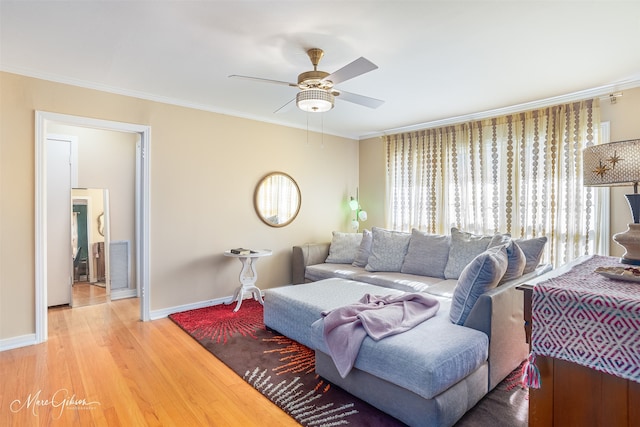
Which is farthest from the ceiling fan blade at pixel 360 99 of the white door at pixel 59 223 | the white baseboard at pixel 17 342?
the white door at pixel 59 223

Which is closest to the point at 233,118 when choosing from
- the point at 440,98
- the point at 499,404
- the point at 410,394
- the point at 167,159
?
the point at 167,159

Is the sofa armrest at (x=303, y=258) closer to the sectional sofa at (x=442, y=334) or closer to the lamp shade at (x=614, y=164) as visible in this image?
the sectional sofa at (x=442, y=334)

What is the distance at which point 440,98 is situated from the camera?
3693 millimetres

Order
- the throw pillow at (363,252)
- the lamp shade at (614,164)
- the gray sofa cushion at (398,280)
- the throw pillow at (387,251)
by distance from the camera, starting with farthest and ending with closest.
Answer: the throw pillow at (363,252) → the throw pillow at (387,251) → the gray sofa cushion at (398,280) → the lamp shade at (614,164)

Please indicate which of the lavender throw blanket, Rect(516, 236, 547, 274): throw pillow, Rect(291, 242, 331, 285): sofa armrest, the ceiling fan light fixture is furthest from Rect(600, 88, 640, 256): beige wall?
Rect(291, 242, 331, 285): sofa armrest

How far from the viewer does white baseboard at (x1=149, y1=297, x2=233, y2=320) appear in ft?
12.1

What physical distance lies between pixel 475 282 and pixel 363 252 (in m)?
2.33

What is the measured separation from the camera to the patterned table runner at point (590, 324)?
3.88 ft

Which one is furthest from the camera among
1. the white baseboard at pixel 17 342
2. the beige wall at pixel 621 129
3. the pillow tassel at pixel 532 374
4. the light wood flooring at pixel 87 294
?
the light wood flooring at pixel 87 294

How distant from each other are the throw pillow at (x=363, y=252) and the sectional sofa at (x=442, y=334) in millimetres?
747

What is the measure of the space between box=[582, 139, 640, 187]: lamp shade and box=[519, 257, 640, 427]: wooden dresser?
24.2 inches

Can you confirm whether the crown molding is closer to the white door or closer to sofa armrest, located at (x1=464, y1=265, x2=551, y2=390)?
sofa armrest, located at (x1=464, y1=265, x2=551, y2=390)

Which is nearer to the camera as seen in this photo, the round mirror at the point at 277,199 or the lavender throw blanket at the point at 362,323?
the lavender throw blanket at the point at 362,323

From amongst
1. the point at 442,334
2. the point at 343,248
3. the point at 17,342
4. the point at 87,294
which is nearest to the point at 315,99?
the point at 442,334
